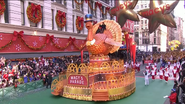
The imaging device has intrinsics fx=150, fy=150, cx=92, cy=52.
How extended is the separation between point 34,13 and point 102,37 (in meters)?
10.7

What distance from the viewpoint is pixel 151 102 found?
8.47m

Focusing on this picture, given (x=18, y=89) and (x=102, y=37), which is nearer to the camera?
(x=18, y=89)

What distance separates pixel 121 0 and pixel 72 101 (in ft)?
36.3

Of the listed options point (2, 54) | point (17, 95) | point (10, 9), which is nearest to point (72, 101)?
point (17, 95)

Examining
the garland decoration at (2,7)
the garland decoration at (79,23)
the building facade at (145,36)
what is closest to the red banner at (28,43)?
the garland decoration at (2,7)

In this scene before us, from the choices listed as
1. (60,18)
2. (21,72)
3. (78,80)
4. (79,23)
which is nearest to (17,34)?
(21,72)

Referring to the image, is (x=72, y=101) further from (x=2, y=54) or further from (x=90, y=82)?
(x=2, y=54)

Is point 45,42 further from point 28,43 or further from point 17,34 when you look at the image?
point 17,34

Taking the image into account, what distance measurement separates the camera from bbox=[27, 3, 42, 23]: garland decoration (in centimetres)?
1689

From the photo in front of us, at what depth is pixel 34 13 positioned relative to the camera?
17.8m

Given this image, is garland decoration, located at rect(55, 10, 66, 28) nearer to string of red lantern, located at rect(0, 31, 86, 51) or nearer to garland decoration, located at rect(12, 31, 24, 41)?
string of red lantern, located at rect(0, 31, 86, 51)

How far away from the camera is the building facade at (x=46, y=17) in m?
15.4

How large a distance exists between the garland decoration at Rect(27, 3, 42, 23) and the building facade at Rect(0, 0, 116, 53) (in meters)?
0.36

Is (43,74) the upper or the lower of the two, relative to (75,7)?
lower
